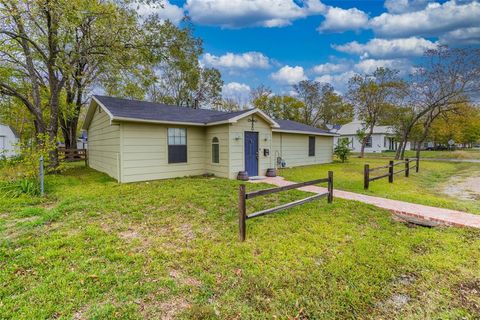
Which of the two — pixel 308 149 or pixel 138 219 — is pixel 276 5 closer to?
pixel 308 149

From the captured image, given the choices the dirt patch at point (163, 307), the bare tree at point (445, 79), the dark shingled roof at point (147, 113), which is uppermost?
the bare tree at point (445, 79)

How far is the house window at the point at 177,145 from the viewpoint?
9.84 meters

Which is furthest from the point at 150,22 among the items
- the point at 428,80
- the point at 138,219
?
the point at 428,80

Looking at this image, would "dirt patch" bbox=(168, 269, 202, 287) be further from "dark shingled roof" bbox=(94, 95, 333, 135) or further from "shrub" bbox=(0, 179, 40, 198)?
"dark shingled roof" bbox=(94, 95, 333, 135)

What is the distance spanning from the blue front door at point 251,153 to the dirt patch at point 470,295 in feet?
26.2

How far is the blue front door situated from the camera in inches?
404

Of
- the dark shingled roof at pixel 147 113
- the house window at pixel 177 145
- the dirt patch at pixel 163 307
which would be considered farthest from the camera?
the house window at pixel 177 145

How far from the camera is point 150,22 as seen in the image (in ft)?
36.7

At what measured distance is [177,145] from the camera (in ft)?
33.0

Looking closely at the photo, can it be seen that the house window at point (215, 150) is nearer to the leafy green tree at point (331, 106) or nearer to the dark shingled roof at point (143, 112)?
the dark shingled roof at point (143, 112)

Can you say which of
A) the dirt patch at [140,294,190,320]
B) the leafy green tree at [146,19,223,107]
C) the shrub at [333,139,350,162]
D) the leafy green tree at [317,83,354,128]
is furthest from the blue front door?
the leafy green tree at [317,83,354,128]

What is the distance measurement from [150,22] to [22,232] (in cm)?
1066

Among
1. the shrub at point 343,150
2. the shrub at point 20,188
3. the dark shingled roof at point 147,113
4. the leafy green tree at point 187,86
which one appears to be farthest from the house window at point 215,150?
the leafy green tree at point 187,86

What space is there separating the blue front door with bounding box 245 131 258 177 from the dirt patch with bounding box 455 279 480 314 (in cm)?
798
